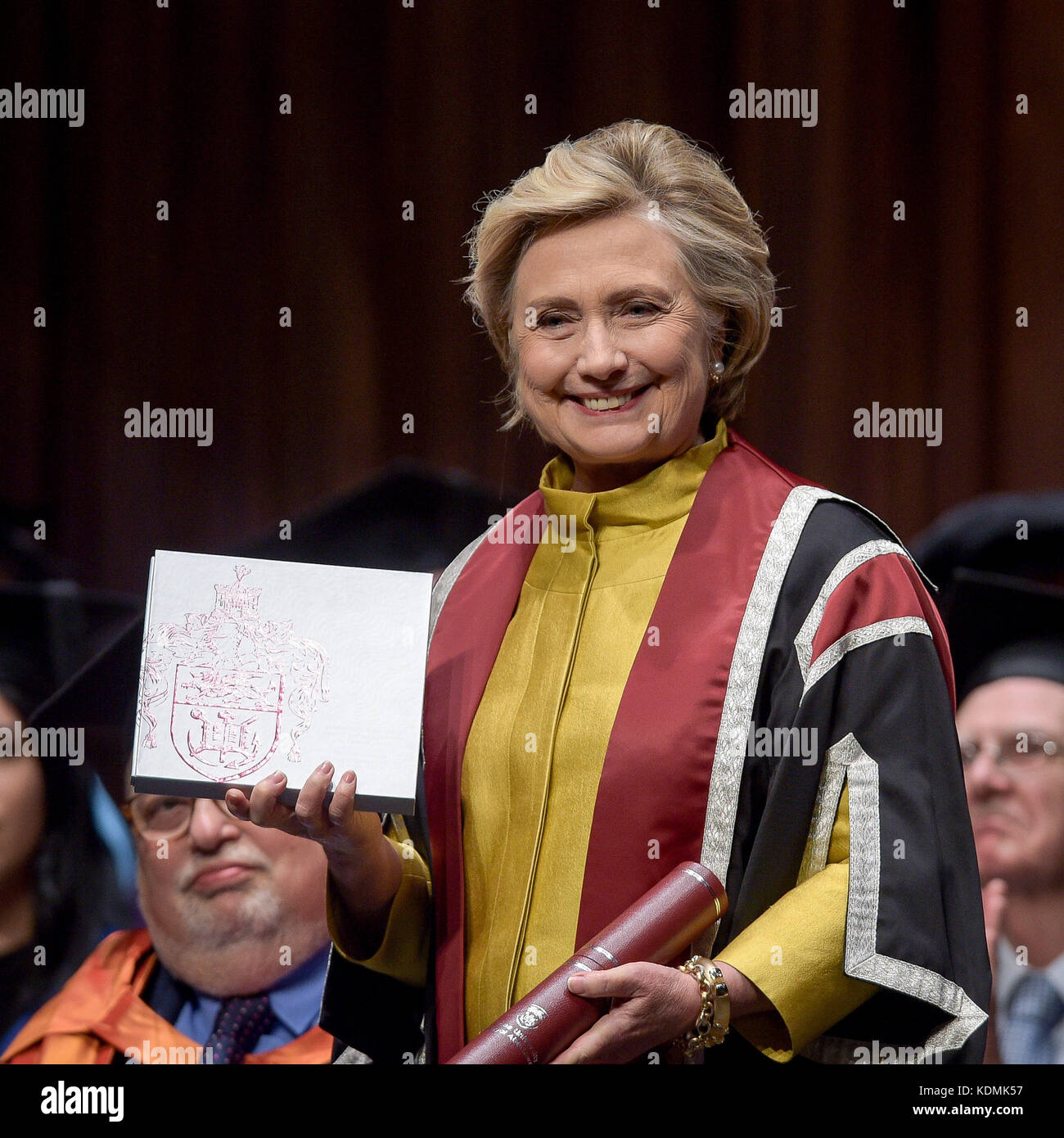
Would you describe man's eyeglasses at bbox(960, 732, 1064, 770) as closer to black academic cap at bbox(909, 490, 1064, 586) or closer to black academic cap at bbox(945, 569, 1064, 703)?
black academic cap at bbox(945, 569, 1064, 703)

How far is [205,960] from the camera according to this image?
2557mm

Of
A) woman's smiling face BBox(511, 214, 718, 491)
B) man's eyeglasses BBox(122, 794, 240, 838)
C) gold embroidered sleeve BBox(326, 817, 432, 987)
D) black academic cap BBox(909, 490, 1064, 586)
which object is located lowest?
man's eyeglasses BBox(122, 794, 240, 838)

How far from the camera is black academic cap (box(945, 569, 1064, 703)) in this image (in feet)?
8.41

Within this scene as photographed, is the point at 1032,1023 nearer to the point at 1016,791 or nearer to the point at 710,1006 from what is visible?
the point at 1016,791

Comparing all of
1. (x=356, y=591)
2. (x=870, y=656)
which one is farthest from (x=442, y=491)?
(x=870, y=656)

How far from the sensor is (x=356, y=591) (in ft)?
4.96

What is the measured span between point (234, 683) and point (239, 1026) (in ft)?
4.03

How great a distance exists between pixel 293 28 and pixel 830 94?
101cm

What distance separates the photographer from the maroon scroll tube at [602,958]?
133 cm

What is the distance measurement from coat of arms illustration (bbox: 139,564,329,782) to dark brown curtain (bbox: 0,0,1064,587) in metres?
1.24

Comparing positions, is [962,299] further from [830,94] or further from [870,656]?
[870,656]

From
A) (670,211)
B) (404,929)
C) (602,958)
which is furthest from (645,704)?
(670,211)

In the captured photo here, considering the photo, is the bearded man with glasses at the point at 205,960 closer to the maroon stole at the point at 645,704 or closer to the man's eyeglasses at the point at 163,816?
the man's eyeglasses at the point at 163,816

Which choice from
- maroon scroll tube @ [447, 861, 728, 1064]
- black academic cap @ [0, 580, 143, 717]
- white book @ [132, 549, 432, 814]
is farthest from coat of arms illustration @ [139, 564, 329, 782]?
black academic cap @ [0, 580, 143, 717]
